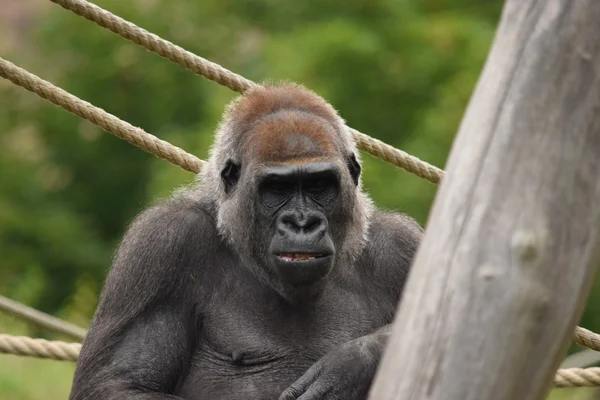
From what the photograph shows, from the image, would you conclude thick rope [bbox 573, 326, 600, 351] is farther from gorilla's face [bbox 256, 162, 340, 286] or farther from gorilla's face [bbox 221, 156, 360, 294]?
gorilla's face [bbox 256, 162, 340, 286]

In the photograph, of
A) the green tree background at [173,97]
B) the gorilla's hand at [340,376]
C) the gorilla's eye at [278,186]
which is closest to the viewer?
the gorilla's hand at [340,376]

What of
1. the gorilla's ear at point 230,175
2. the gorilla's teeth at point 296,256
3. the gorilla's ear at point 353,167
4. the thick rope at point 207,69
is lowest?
the gorilla's teeth at point 296,256

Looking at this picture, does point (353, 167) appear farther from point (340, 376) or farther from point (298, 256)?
point (340, 376)

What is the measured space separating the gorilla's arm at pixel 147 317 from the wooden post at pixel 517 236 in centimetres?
156

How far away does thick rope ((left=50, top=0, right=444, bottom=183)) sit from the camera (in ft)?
15.5

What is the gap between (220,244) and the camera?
4227 millimetres

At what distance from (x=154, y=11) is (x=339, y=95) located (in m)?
4.08

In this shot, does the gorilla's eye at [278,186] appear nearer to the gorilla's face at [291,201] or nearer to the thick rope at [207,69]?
the gorilla's face at [291,201]

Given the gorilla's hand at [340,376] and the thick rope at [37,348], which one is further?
the thick rope at [37,348]

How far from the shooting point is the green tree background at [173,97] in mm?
13062

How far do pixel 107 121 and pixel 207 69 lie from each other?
0.47 m

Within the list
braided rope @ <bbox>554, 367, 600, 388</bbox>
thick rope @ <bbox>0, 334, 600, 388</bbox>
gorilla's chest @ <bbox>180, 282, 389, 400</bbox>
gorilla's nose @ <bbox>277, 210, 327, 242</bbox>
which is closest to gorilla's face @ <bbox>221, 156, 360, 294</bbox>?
gorilla's nose @ <bbox>277, 210, 327, 242</bbox>

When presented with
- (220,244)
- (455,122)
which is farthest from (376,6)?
(220,244)

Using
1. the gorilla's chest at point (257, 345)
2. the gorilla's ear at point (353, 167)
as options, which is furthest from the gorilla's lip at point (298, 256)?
the gorilla's ear at point (353, 167)
